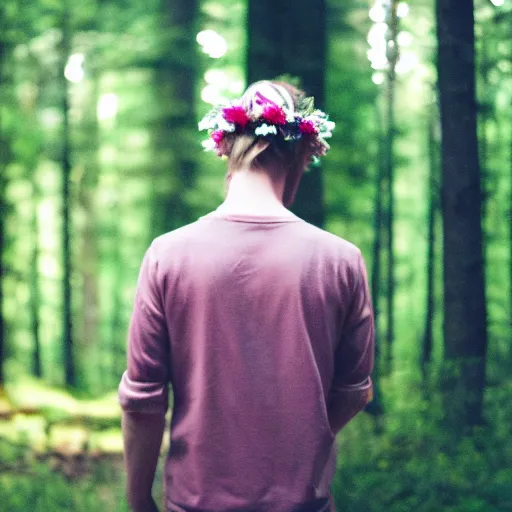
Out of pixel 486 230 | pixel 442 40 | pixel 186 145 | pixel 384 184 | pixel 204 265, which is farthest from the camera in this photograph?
pixel 384 184

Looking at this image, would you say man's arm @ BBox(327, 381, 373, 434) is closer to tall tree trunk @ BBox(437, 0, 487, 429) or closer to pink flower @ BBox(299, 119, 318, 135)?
pink flower @ BBox(299, 119, 318, 135)

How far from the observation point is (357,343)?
1.98m

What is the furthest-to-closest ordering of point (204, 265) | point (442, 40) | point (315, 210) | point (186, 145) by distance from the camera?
1. point (186, 145)
2. point (442, 40)
3. point (315, 210)
4. point (204, 265)

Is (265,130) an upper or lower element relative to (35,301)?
upper

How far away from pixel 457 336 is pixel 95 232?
5.49 metres

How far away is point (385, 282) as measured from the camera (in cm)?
997

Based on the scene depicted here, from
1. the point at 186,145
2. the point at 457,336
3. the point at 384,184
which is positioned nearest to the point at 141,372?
the point at 457,336

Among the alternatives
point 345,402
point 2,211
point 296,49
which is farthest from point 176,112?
point 345,402

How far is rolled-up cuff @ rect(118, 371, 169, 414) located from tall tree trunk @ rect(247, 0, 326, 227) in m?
2.64

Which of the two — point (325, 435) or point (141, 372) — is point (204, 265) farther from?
point (325, 435)

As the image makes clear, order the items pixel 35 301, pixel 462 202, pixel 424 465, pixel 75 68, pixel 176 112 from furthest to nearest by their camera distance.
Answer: pixel 35 301, pixel 75 68, pixel 176 112, pixel 462 202, pixel 424 465

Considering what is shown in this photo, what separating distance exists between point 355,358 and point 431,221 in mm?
6244

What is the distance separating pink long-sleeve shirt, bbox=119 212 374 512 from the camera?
1.81m

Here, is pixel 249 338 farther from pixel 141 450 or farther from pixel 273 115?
pixel 273 115
